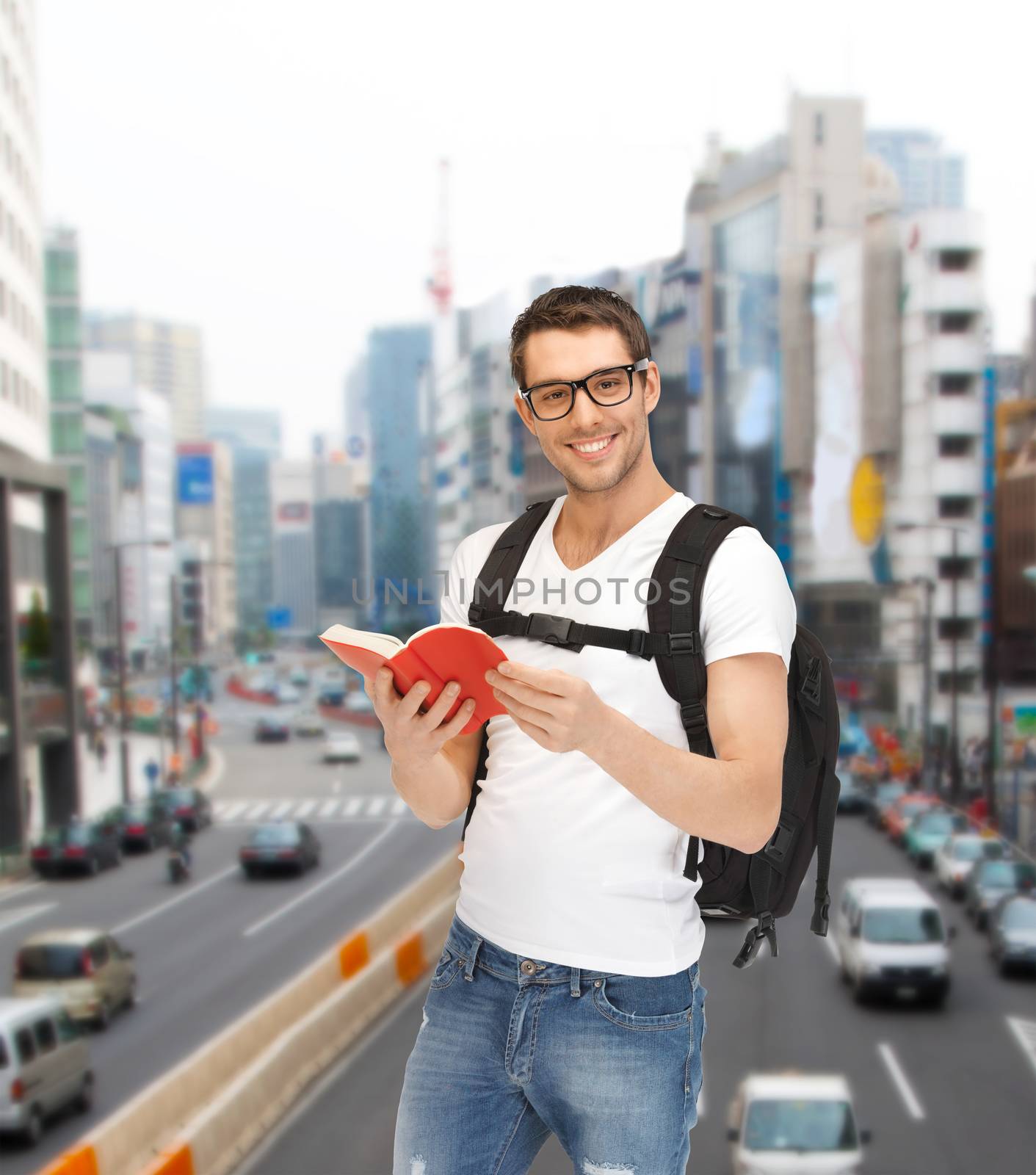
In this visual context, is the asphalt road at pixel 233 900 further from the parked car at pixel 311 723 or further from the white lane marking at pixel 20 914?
the parked car at pixel 311 723

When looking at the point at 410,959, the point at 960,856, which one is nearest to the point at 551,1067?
the point at 410,959

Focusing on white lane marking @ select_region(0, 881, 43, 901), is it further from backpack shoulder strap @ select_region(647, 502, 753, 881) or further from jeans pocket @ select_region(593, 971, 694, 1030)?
backpack shoulder strap @ select_region(647, 502, 753, 881)

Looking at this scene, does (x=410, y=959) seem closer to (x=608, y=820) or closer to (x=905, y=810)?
(x=608, y=820)

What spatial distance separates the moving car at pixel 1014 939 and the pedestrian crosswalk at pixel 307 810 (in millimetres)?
7186

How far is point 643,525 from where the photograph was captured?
5.77 feet

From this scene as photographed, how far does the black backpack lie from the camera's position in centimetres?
163

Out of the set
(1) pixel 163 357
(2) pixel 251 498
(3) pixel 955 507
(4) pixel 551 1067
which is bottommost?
(4) pixel 551 1067

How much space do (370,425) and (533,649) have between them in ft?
46.6

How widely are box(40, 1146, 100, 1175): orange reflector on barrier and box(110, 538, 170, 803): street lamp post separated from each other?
875 centimetres

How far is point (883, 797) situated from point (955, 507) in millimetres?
4375

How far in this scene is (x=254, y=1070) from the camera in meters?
6.22

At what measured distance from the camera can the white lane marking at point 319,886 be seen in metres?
14.8

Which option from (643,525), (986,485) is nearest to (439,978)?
(643,525)

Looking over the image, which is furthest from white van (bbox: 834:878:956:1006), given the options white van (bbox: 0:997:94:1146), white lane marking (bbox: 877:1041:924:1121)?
white van (bbox: 0:997:94:1146)
